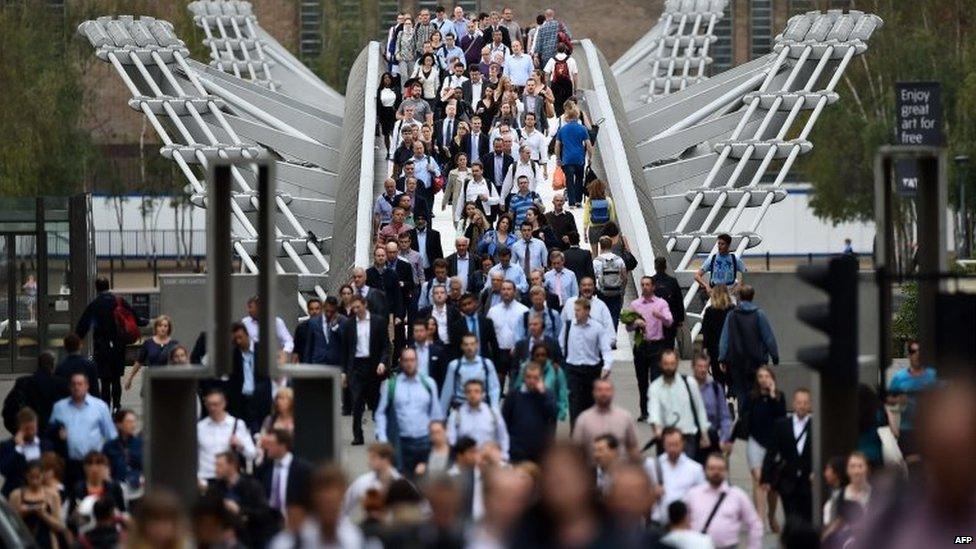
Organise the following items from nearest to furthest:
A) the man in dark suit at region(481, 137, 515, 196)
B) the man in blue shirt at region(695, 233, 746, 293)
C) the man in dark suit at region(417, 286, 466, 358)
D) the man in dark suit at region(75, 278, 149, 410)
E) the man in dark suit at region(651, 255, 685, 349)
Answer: the man in dark suit at region(417, 286, 466, 358) < the man in dark suit at region(651, 255, 685, 349) < the man in dark suit at region(75, 278, 149, 410) < the man in blue shirt at region(695, 233, 746, 293) < the man in dark suit at region(481, 137, 515, 196)

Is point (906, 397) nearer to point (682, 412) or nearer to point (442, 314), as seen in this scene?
point (682, 412)

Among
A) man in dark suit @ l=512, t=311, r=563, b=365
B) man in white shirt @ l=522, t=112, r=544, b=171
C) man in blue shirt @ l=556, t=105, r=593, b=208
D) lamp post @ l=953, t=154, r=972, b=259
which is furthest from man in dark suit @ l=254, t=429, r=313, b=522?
lamp post @ l=953, t=154, r=972, b=259

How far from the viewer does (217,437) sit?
18.7 m

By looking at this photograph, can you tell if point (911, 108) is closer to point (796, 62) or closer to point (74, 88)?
point (796, 62)

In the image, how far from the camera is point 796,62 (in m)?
39.5

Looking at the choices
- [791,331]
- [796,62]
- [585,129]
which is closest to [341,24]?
[796,62]

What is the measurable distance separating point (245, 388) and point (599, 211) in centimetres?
931

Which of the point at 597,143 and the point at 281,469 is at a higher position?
the point at 597,143

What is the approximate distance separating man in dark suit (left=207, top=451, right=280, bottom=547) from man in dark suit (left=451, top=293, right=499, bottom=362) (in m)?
5.86

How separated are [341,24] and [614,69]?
30.0 meters

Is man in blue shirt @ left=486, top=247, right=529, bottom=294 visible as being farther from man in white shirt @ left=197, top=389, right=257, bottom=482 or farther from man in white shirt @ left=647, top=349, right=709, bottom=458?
man in white shirt @ left=197, top=389, right=257, bottom=482

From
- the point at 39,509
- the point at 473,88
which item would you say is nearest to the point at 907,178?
the point at 473,88

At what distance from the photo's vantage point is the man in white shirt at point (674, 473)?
1756 centimetres

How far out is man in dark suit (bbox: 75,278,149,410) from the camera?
2577cm
